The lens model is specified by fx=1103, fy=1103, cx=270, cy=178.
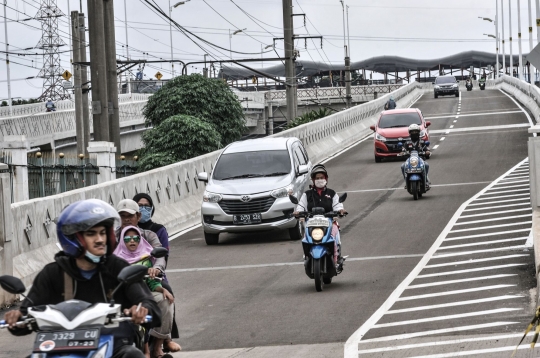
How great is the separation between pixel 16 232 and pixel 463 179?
16.6 meters

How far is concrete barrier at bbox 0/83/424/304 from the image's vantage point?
1625cm

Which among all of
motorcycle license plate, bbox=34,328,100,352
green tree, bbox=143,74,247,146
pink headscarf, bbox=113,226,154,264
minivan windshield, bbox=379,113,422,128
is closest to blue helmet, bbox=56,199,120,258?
motorcycle license plate, bbox=34,328,100,352

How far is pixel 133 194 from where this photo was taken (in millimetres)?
22469

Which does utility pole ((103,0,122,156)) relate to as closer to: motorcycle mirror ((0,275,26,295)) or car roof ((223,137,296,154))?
car roof ((223,137,296,154))

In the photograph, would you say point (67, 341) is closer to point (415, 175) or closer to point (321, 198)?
Answer: point (321, 198)

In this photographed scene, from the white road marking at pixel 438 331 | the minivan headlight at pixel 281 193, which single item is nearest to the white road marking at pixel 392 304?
the white road marking at pixel 438 331

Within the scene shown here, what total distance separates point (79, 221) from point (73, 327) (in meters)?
0.69

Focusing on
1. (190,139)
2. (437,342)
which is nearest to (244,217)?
(437,342)

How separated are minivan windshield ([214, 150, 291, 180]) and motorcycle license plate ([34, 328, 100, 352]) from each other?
16.7m

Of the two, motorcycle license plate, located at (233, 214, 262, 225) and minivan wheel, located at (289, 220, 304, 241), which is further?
minivan wheel, located at (289, 220, 304, 241)

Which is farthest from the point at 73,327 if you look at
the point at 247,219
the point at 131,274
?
the point at 247,219

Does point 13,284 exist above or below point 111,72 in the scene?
below

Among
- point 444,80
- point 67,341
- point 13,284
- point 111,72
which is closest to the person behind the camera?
point 67,341

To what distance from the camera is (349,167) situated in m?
36.7
